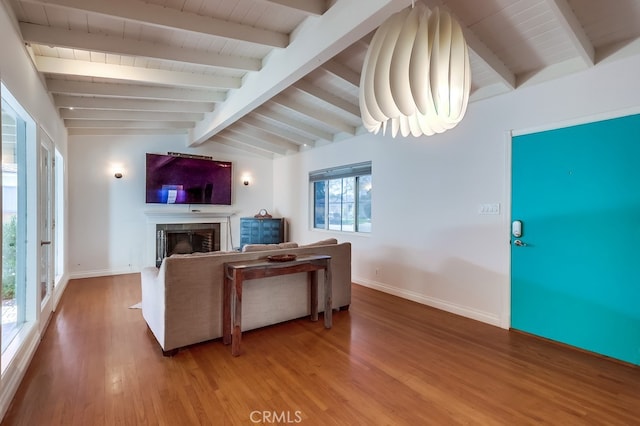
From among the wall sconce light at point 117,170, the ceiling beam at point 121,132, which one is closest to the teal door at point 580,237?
the ceiling beam at point 121,132

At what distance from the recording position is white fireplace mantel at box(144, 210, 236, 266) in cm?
585

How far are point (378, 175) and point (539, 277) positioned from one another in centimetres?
240

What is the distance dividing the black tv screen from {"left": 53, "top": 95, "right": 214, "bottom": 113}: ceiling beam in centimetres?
182

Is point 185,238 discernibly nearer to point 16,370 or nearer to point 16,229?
point 16,229

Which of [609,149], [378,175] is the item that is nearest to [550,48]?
[609,149]

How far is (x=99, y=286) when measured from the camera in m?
4.82

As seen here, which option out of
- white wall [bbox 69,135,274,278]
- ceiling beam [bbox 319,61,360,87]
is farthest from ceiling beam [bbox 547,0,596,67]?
white wall [bbox 69,135,274,278]

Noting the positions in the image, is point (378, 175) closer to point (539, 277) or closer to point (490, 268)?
point (490, 268)

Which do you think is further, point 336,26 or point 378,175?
point 378,175

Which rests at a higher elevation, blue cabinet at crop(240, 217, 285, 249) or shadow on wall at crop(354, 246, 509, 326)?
blue cabinet at crop(240, 217, 285, 249)

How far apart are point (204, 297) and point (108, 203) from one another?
4034mm

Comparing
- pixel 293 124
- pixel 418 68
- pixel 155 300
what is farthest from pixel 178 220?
pixel 418 68

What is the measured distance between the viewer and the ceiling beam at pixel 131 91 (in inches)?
137

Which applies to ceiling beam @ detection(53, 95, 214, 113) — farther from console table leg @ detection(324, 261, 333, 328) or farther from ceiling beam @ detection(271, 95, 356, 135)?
console table leg @ detection(324, 261, 333, 328)
